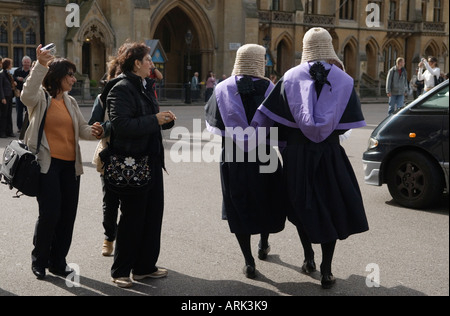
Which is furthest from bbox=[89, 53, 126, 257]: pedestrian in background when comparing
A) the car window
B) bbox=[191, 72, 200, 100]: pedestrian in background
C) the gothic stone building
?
bbox=[191, 72, 200, 100]: pedestrian in background

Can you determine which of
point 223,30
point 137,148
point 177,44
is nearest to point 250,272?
point 137,148

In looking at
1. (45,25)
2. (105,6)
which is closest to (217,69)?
(105,6)

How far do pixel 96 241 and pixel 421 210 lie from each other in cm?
372

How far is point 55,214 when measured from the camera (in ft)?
15.0

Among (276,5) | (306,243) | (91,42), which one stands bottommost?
(306,243)

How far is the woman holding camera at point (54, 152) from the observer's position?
453cm

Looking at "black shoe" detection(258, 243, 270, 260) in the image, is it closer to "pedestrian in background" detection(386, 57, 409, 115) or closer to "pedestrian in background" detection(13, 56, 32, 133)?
"pedestrian in background" detection(13, 56, 32, 133)

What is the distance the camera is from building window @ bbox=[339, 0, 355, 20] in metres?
42.6

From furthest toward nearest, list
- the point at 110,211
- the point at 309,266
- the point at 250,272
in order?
the point at 110,211 → the point at 309,266 → the point at 250,272

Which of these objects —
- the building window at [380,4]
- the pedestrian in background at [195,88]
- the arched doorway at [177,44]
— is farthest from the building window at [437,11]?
the pedestrian in background at [195,88]

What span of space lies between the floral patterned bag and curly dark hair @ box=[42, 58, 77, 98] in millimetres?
758

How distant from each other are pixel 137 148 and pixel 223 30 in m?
31.1

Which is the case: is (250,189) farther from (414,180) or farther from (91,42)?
(91,42)
